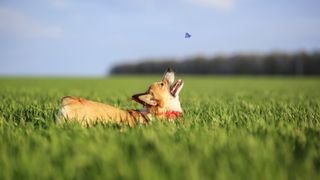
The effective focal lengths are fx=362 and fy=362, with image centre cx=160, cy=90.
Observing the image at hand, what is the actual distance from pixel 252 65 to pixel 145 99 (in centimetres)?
9606

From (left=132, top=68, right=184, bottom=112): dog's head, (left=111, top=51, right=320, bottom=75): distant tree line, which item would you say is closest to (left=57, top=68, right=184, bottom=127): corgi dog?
(left=132, top=68, right=184, bottom=112): dog's head

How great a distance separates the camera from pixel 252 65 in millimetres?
98438

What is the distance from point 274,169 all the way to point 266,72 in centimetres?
9693

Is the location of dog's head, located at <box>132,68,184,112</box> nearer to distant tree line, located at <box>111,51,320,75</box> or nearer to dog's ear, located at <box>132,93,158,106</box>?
dog's ear, located at <box>132,93,158,106</box>

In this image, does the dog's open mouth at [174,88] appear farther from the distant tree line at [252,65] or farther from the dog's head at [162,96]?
the distant tree line at [252,65]

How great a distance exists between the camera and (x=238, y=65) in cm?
10112

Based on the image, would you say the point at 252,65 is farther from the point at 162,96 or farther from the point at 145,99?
the point at 145,99

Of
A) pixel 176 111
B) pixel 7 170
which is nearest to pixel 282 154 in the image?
pixel 7 170

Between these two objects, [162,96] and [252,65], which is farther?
[252,65]

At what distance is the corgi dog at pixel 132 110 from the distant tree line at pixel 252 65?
287ft

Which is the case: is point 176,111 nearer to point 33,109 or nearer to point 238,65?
point 33,109

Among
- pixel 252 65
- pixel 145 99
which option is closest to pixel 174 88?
pixel 145 99

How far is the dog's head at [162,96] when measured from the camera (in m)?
6.07

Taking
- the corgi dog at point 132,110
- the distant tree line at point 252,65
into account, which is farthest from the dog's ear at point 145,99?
the distant tree line at point 252,65
